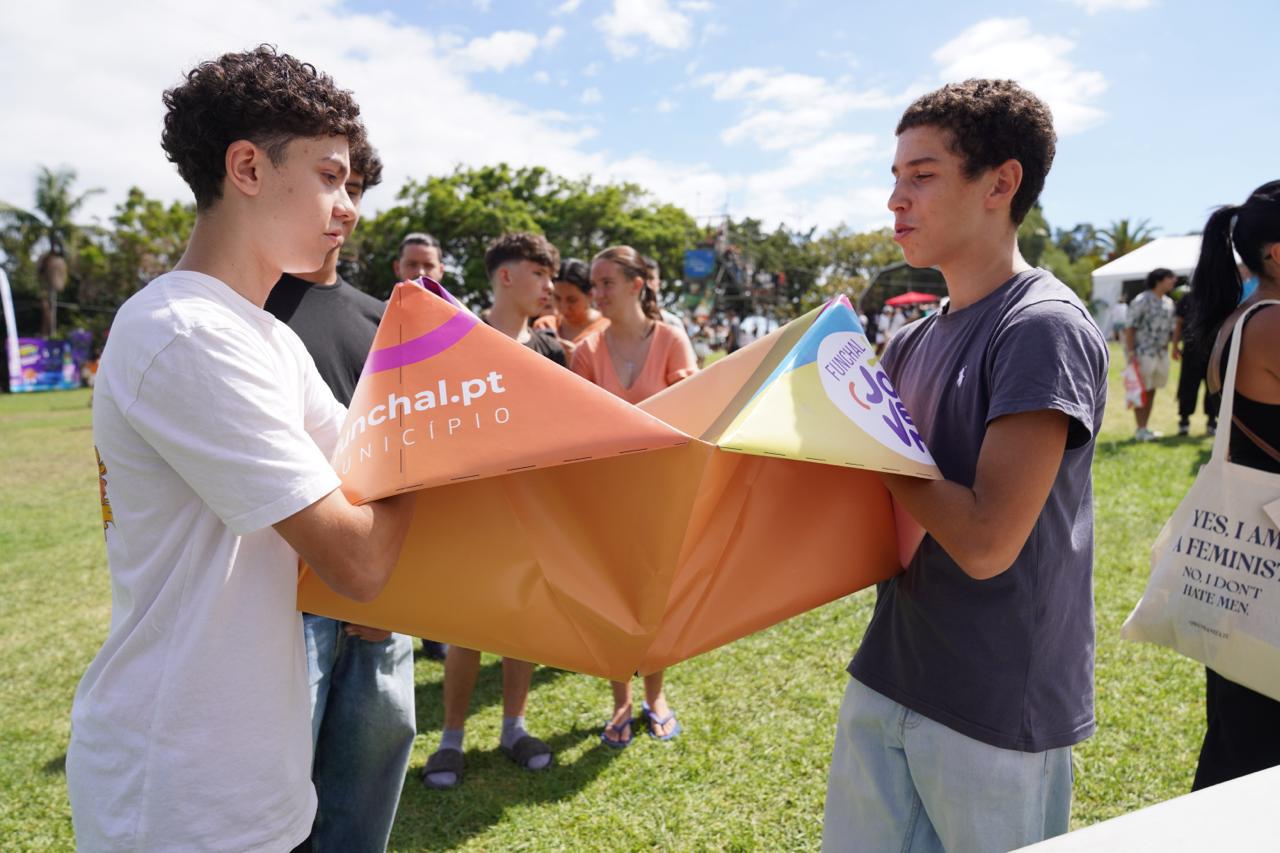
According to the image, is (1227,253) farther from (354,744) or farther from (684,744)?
(354,744)

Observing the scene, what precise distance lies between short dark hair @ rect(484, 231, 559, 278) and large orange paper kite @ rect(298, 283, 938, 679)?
2.48 metres

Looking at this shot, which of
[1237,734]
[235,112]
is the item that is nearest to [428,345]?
[235,112]

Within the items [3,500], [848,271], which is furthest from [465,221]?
[848,271]

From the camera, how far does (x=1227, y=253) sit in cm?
243

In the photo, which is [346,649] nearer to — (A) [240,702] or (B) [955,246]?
(A) [240,702]

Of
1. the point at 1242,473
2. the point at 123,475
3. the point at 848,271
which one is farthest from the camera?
the point at 848,271

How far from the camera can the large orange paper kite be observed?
4.41 ft

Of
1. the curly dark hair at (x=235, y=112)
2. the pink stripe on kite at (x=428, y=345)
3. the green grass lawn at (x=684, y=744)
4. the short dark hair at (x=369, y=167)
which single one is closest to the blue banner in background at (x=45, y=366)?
the green grass lawn at (x=684, y=744)

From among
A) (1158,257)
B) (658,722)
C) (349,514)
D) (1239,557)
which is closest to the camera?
(349,514)

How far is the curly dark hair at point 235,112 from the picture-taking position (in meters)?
1.43

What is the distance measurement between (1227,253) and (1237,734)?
1355 mm

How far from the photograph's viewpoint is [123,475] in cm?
136

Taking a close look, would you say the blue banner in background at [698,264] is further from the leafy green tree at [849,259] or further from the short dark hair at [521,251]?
the short dark hair at [521,251]

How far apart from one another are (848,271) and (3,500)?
202ft
